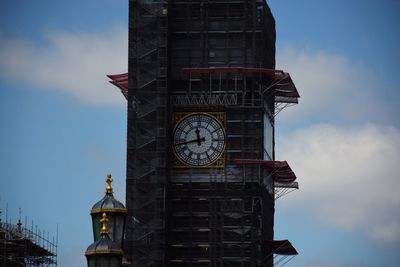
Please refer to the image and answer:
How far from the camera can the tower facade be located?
468 ft

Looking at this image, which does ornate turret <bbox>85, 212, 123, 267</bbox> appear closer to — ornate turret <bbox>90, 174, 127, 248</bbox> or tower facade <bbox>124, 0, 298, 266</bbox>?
ornate turret <bbox>90, 174, 127, 248</bbox>

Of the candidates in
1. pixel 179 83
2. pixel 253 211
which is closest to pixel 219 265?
pixel 253 211

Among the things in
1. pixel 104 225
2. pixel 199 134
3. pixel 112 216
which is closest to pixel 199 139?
pixel 199 134

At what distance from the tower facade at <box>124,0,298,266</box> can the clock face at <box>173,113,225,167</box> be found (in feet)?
0.24

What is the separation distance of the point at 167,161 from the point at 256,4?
14.0m

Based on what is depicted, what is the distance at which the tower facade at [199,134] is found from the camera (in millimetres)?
142750

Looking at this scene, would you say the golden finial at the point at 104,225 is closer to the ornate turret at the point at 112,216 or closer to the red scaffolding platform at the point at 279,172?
the ornate turret at the point at 112,216

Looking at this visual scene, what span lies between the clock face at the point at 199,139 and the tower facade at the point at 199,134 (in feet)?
0.24

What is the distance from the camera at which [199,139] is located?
14512 centimetres

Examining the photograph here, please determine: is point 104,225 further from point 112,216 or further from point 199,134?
point 199,134

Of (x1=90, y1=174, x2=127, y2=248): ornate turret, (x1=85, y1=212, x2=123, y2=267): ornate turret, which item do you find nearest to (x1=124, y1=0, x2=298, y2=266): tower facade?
(x1=90, y1=174, x2=127, y2=248): ornate turret

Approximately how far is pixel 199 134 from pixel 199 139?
37cm

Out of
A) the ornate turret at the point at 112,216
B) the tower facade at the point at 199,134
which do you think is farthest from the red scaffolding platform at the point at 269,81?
the ornate turret at the point at 112,216

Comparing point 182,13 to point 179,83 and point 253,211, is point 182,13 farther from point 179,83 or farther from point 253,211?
point 253,211
